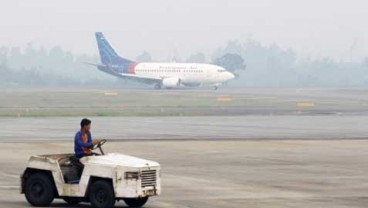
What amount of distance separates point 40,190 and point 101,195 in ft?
6.16

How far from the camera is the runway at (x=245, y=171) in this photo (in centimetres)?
2912

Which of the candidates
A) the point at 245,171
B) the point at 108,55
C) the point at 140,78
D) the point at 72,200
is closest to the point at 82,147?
the point at 72,200

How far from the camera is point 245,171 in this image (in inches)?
1508

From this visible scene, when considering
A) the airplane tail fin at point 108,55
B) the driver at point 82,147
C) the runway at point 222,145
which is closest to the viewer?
the driver at point 82,147

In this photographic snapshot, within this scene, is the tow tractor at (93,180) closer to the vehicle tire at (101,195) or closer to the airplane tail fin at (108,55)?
the vehicle tire at (101,195)

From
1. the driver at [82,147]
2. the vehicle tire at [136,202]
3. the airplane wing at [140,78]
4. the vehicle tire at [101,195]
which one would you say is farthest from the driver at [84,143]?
the airplane wing at [140,78]

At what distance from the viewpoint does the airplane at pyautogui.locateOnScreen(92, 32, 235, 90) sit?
505ft

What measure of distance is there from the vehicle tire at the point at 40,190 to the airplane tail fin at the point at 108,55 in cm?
13112

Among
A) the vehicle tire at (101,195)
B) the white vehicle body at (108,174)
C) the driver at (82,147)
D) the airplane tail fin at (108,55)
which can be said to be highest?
the airplane tail fin at (108,55)

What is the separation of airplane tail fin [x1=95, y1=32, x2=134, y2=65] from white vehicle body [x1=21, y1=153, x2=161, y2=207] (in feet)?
431

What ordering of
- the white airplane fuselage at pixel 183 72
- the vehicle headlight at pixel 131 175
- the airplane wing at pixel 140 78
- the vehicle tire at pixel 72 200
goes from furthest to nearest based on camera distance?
1. the airplane wing at pixel 140 78
2. the white airplane fuselage at pixel 183 72
3. the vehicle tire at pixel 72 200
4. the vehicle headlight at pixel 131 175

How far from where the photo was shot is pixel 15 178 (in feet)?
115

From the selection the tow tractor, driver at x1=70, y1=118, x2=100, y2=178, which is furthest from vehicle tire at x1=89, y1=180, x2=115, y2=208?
driver at x1=70, y1=118, x2=100, y2=178

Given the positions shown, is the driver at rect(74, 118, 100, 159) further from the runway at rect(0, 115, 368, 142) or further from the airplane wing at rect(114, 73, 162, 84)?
the airplane wing at rect(114, 73, 162, 84)
